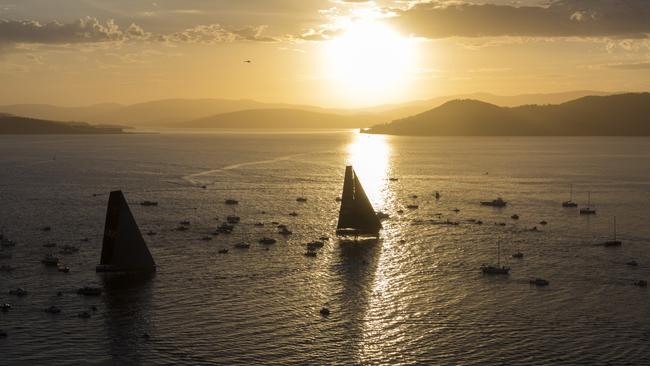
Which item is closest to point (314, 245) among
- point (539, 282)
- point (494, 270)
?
point (494, 270)

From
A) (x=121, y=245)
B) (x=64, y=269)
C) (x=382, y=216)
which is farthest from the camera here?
(x=382, y=216)

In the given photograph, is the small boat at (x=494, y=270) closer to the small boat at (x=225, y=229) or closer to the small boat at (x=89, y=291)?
the small boat at (x=225, y=229)

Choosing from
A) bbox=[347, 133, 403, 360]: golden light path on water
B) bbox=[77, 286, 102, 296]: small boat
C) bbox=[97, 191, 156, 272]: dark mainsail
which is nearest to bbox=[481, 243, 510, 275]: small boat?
bbox=[347, 133, 403, 360]: golden light path on water

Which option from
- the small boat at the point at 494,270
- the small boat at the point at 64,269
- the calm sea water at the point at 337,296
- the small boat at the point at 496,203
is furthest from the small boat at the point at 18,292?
the small boat at the point at 496,203

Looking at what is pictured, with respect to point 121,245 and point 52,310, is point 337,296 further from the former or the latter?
point 52,310

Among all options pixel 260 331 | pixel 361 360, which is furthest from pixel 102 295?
pixel 361 360

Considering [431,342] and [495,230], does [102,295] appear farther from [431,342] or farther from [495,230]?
[495,230]
